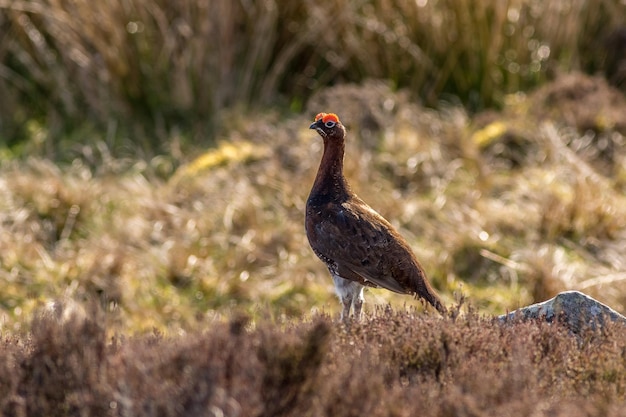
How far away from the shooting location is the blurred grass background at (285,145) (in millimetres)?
7906

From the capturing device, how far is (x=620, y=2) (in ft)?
36.8

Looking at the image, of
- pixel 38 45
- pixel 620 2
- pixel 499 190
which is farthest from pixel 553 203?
pixel 38 45

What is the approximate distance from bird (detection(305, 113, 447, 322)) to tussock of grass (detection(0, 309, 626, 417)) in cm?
126

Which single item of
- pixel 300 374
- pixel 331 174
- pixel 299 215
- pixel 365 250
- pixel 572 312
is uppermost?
pixel 300 374

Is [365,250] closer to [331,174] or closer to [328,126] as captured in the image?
[331,174]

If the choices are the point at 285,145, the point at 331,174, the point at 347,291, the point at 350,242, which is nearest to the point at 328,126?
the point at 331,174

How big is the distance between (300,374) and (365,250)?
78.2 inches

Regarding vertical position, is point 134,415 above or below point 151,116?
above

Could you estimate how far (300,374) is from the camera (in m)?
3.65

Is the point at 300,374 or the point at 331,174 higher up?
the point at 300,374

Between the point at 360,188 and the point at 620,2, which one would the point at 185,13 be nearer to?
the point at 360,188

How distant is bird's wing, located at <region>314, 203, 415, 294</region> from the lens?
18.3 ft

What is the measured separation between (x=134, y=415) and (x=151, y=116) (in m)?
7.17

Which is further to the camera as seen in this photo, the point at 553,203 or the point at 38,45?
the point at 38,45
